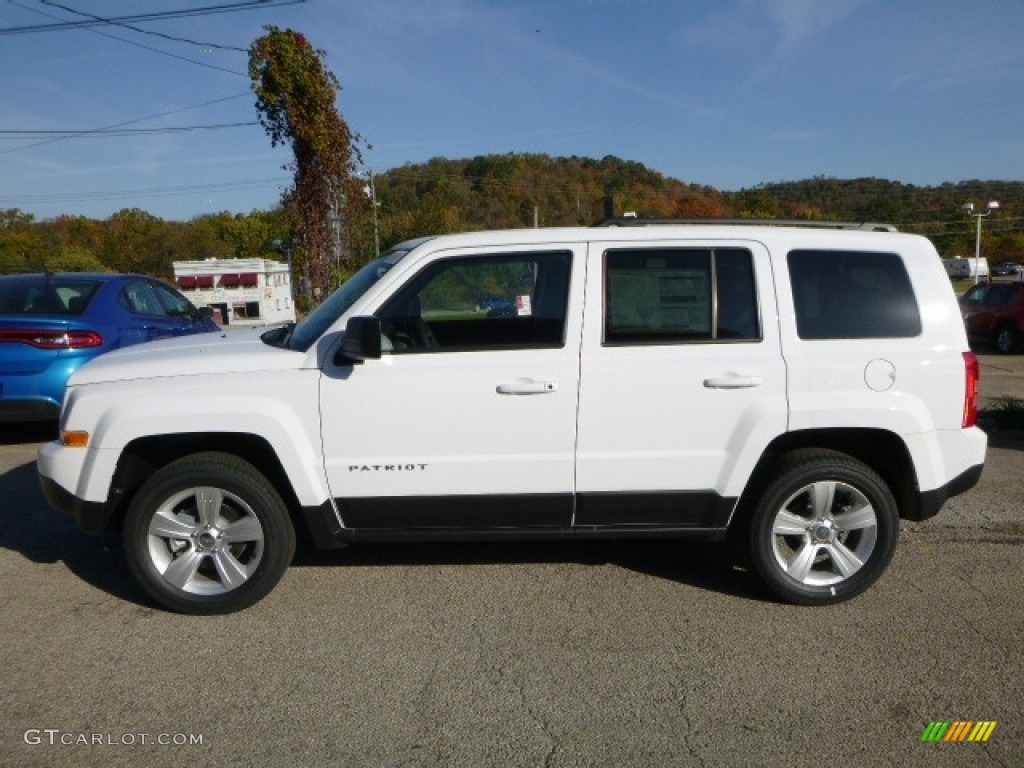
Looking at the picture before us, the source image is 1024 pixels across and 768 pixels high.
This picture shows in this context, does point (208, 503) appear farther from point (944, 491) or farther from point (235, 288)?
point (235, 288)

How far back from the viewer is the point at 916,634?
3732mm

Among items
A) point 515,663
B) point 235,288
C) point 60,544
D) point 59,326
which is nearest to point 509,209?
point 235,288

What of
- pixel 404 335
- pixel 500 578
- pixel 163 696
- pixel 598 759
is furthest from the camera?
pixel 500 578

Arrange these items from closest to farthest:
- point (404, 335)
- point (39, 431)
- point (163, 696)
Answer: point (163, 696) < point (404, 335) < point (39, 431)

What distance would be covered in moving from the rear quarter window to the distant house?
24.8 m

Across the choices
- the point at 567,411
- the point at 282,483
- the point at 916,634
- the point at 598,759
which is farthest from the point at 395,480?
the point at 916,634

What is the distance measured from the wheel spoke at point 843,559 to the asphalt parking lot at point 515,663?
20cm

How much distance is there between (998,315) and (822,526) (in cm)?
1494

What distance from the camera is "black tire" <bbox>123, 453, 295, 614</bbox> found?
12.7 feet

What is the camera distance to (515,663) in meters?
3.50

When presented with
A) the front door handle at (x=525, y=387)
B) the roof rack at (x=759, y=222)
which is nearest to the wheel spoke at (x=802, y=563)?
the front door handle at (x=525, y=387)

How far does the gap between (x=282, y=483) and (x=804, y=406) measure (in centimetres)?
267

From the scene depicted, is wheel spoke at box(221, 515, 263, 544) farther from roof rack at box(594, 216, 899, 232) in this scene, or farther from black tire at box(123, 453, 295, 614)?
roof rack at box(594, 216, 899, 232)

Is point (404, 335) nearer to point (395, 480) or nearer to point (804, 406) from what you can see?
point (395, 480)
